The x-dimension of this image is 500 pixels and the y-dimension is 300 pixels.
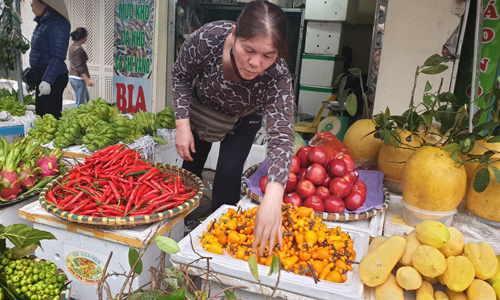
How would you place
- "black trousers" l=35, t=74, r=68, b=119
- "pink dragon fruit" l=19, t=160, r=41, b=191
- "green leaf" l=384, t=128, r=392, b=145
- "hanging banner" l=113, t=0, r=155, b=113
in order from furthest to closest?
"hanging banner" l=113, t=0, r=155, b=113
"black trousers" l=35, t=74, r=68, b=119
"green leaf" l=384, t=128, r=392, b=145
"pink dragon fruit" l=19, t=160, r=41, b=191

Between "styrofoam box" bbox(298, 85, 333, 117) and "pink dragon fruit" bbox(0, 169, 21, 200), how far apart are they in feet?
16.6

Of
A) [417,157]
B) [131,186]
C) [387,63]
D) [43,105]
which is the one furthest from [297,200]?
[43,105]

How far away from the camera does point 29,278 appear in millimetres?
1180

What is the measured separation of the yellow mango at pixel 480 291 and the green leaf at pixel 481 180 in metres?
0.59

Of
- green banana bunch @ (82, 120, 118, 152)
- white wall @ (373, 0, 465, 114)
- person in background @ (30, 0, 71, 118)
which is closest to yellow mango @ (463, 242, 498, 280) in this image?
white wall @ (373, 0, 465, 114)

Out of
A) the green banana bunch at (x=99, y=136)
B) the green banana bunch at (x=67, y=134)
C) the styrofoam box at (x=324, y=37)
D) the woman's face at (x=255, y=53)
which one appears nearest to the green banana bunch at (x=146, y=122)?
the green banana bunch at (x=99, y=136)

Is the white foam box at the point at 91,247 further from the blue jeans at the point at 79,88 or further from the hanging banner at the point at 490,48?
the blue jeans at the point at 79,88

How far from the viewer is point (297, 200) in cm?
183

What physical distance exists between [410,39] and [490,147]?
1411mm

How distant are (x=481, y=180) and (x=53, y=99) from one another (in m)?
4.10

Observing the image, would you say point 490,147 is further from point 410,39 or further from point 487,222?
point 410,39

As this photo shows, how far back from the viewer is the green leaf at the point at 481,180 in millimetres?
1631

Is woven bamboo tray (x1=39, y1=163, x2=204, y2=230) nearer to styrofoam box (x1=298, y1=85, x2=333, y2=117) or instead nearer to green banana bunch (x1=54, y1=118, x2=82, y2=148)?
green banana bunch (x1=54, y1=118, x2=82, y2=148)

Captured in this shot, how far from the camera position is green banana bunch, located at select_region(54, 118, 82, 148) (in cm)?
290
